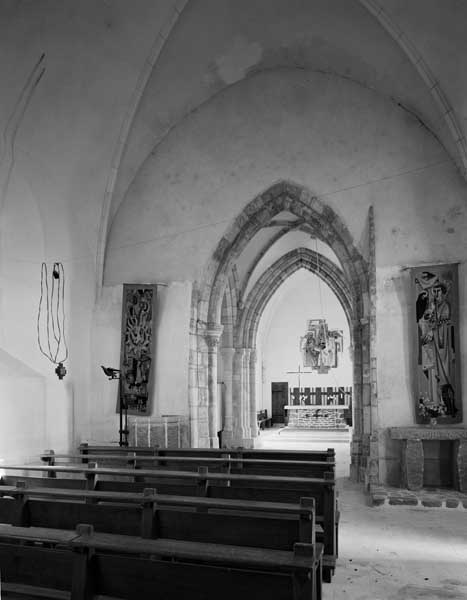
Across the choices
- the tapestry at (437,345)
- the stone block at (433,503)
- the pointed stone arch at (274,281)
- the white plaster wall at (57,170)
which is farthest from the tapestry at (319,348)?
the stone block at (433,503)

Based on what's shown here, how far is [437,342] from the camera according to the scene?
9.35 m

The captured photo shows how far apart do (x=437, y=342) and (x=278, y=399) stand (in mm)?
15954

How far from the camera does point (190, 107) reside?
37.6 ft

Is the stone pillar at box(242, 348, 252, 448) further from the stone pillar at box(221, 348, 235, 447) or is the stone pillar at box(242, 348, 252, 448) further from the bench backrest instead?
the bench backrest

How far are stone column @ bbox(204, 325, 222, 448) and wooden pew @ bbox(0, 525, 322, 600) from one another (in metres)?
9.02

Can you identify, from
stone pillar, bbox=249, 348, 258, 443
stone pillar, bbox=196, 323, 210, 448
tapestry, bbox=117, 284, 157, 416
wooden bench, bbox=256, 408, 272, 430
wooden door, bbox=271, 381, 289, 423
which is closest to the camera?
tapestry, bbox=117, 284, 157, 416

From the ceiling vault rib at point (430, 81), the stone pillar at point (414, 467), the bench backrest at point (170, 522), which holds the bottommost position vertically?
the stone pillar at point (414, 467)

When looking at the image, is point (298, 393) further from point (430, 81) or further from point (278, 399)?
point (430, 81)

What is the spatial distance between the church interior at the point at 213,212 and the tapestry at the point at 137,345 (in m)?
0.04

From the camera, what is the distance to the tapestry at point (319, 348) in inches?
878

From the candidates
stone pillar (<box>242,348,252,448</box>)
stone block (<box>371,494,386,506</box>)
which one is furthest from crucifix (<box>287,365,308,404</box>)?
stone block (<box>371,494,386,506</box>)

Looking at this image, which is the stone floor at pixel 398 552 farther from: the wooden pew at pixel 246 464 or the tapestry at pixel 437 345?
the tapestry at pixel 437 345

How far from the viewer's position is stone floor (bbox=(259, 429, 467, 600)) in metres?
4.76

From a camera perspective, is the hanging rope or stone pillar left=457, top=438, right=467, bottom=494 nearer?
stone pillar left=457, top=438, right=467, bottom=494
